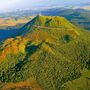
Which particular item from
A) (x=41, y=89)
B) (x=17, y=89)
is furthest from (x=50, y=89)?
(x=17, y=89)

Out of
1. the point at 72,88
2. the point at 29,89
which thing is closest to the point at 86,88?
the point at 72,88

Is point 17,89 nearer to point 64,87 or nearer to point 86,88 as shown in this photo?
point 64,87

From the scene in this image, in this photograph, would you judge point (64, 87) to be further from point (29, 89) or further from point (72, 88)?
point (29, 89)

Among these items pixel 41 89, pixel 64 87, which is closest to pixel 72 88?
pixel 64 87

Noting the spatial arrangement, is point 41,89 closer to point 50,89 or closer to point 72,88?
point 50,89

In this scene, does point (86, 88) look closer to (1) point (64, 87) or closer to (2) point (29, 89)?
(1) point (64, 87)

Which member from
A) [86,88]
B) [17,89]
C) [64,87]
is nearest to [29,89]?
[17,89]
